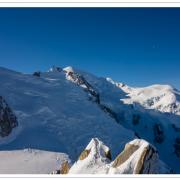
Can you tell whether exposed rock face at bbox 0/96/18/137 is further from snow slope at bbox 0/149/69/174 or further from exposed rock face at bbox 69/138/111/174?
exposed rock face at bbox 69/138/111/174

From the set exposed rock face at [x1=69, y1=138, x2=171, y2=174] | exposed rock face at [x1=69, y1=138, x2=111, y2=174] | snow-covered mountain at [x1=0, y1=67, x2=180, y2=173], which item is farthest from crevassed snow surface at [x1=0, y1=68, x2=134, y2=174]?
exposed rock face at [x1=69, y1=138, x2=171, y2=174]

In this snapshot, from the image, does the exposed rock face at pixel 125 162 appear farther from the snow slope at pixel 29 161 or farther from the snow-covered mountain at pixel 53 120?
the snow-covered mountain at pixel 53 120

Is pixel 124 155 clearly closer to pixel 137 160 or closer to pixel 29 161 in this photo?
pixel 137 160

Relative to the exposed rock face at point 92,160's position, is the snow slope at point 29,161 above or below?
below

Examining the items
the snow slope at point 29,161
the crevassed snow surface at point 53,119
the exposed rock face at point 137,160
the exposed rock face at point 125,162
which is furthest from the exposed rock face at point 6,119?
the exposed rock face at point 137,160

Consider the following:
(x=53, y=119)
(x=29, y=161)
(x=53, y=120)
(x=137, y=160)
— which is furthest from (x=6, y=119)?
(x=137, y=160)
